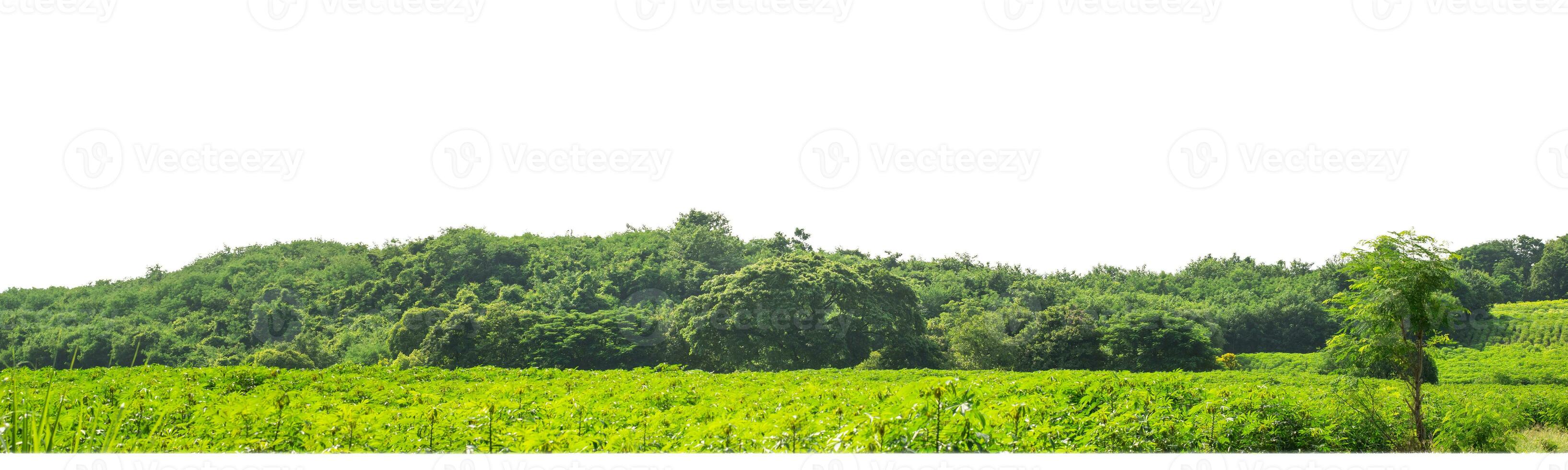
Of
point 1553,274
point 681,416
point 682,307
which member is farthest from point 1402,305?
point 1553,274

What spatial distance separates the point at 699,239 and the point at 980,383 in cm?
4378

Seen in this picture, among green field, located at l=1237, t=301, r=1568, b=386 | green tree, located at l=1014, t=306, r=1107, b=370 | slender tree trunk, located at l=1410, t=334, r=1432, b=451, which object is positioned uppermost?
slender tree trunk, located at l=1410, t=334, r=1432, b=451

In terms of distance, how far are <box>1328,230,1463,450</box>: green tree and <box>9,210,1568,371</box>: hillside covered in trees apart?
5.61 metres

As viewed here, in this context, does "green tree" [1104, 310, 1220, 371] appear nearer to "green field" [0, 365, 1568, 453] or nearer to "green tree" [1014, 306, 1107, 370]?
"green tree" [1014, 306, 1107, 370]

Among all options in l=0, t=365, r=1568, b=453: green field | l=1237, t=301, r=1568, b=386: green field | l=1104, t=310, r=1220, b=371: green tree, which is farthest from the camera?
l=1104, t=310, r=1220, b=371: green tree

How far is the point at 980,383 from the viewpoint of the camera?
6.04 meters

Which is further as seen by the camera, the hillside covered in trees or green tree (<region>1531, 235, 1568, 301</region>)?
green tree (<region>1531, 235, 1568, 301</region>)

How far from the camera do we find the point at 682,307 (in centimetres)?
3050

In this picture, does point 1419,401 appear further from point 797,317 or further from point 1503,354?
point 1503,354

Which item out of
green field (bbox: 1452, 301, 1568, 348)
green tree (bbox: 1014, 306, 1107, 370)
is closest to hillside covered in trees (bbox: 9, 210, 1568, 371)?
green tree (bbox: 1014, 306, 1107, 370)

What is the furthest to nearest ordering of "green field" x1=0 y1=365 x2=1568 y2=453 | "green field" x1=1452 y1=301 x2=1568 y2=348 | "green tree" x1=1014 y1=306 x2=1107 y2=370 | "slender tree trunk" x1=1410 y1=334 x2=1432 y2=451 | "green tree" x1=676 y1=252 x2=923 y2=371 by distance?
"green field" x1=1452 y1=301 x2=1568 y2=348, "green tree" x1=1014 y1=306 x2=1107 y2=370, "green tree" x1=676 y1=252 x2=923 y2=371, "slender tree trunk" x1=1410 y1=334 x2=1432 y2=451, "green field" x1=0 y1=365 x2=1568 y2=453

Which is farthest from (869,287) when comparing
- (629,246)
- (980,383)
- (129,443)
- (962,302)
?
(629,246)

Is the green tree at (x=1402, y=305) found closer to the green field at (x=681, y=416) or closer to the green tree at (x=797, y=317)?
the green field at (x=681, y=416)

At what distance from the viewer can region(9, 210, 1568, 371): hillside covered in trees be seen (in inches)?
1089
